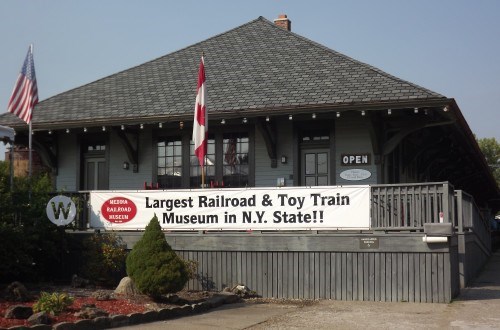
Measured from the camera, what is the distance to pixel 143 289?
11547mm

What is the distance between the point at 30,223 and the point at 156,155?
5.28 metres

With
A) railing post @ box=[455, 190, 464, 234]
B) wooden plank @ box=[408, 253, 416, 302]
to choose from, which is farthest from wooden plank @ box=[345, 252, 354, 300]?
railing post @ box=[455, 190, 464, 234]

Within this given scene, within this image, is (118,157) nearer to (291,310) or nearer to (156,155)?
(156,155)

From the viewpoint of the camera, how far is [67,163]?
19.3 m

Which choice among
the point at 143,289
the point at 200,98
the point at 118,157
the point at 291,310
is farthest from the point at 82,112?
the point at 291,310

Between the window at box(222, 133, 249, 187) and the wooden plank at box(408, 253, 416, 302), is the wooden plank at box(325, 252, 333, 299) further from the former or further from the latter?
the window at box(222, 133, 249, 187)

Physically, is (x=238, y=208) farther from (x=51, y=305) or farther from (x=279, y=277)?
(x=51, y=305)

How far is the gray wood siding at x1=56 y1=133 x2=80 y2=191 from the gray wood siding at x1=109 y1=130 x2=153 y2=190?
1177 mm

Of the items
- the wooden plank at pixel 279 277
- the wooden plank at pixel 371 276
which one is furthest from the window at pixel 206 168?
the wooden plank at pixel 371 276

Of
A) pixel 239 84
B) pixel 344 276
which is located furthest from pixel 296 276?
pixel 239 84

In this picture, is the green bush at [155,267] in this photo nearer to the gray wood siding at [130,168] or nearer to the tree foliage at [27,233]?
the tree foliage at [27,233]

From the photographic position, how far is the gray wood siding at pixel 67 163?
62.8 ft

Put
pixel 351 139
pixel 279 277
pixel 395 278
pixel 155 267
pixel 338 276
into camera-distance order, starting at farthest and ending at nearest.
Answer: pixel 351 139 < pixel 279 277 < pixel 338 276 < pixel 395 278 < pixel 155 267

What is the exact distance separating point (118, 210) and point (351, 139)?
19.6 ft
